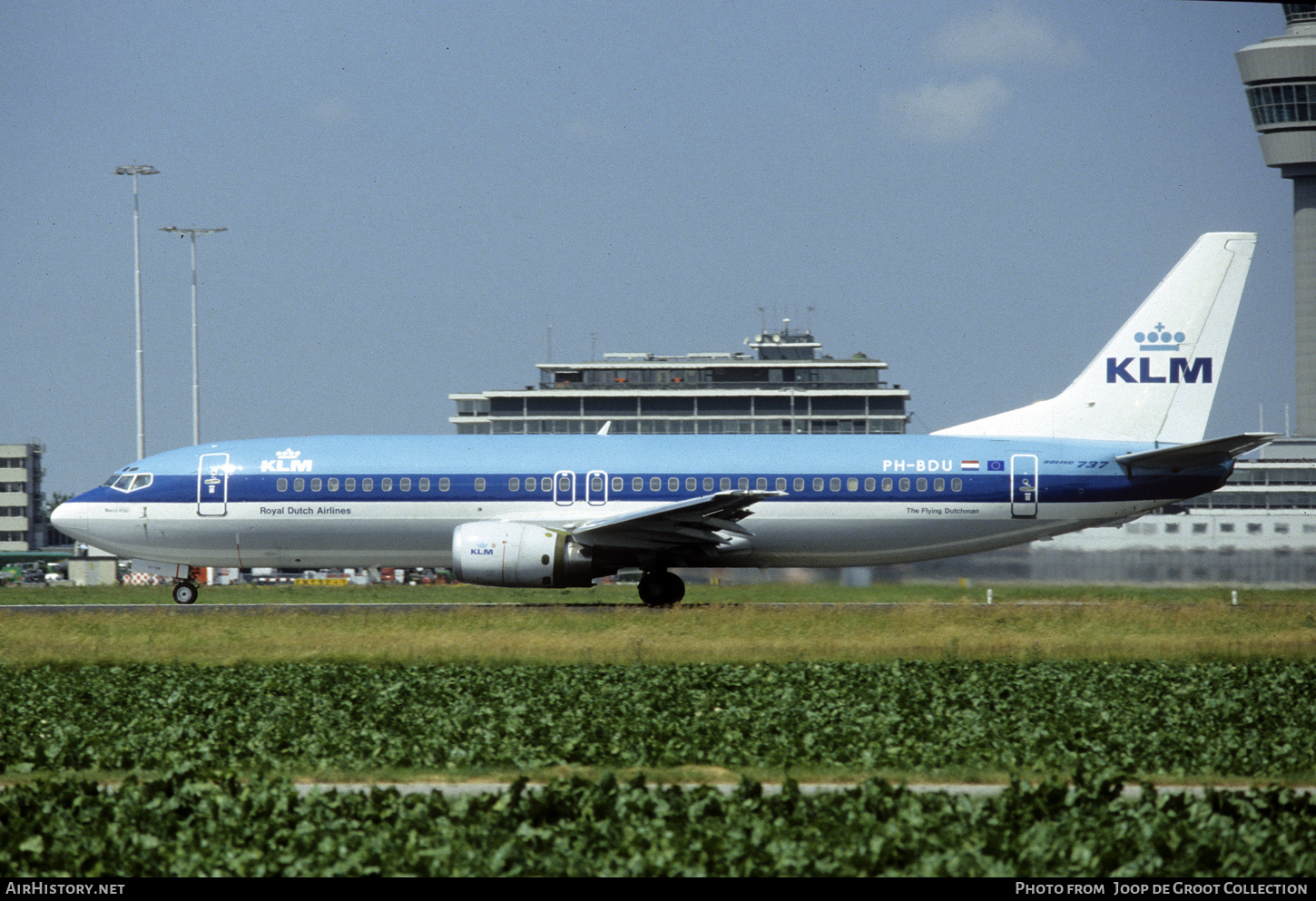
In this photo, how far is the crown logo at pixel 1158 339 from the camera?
3155 cm

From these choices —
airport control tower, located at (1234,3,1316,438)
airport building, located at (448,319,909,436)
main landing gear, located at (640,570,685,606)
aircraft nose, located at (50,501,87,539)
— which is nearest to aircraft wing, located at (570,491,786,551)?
main landing gear, located at (640,570,685,606)

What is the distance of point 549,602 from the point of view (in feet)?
107

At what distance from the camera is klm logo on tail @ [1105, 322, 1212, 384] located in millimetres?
31344

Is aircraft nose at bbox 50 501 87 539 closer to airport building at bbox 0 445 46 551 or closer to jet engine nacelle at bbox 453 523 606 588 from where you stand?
jet engine nacelle at bbox 453 523 606 588

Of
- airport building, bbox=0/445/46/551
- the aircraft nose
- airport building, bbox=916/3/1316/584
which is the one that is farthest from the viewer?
airport building, bbox=0/445/46/551

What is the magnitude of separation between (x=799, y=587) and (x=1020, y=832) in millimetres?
24518

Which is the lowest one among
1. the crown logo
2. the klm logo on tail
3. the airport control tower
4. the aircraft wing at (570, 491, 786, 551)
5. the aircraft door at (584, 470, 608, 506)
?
the aircraft wing at (570, 491, 786, 551)

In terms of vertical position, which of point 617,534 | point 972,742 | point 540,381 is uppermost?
point 540,381

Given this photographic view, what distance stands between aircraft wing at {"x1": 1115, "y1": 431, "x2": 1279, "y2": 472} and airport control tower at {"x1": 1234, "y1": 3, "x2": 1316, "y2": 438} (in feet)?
382

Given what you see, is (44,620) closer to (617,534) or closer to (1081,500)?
(617,534)

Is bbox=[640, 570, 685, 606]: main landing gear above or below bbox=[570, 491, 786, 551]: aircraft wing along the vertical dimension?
below

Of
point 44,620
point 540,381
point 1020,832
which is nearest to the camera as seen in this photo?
point 1020,832
